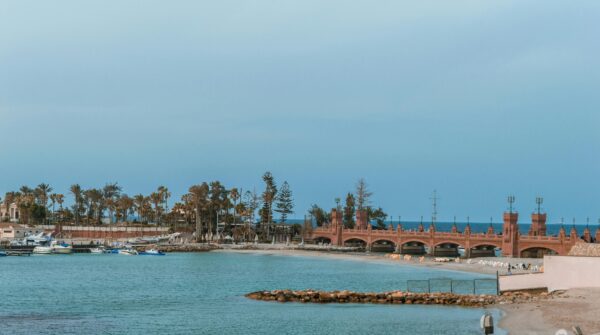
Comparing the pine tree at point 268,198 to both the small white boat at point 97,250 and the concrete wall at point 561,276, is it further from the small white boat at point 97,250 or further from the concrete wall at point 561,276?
the concrete wall at point 561,276

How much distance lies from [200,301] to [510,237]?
6923cm

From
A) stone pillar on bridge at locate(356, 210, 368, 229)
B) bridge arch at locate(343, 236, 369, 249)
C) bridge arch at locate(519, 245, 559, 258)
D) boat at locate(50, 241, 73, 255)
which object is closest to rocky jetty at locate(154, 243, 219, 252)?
boat at locate(50, 241, 73, 255)

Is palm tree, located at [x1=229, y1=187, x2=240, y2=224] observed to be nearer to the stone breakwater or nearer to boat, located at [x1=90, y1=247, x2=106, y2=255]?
boat, located at [x1=90, y1=247, x2=106, y2=255]

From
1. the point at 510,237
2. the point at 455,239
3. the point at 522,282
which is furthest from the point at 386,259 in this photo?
the point at 522,282

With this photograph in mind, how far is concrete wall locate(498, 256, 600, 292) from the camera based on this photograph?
61781 mm

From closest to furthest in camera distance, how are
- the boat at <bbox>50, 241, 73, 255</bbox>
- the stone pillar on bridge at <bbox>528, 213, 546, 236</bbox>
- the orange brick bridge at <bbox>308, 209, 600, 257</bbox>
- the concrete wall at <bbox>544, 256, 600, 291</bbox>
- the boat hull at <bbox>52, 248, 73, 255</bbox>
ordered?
the concrete wall at <bbox>544, 256, 600, 291</bbox>, the orange brick bridge at <bbox>308, 209, 600, 257</bbox>, the stone pillar on bridge at <bbox>528, 213, 546, 236</bbox>, the boat hull at <bbox>52, 248, 73, 255</bbox>, the boat at <bbox>50, 241, 73, 255</bbox>

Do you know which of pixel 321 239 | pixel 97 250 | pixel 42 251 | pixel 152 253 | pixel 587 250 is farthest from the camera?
pixel 321 239

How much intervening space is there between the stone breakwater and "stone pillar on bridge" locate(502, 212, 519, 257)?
62174mm

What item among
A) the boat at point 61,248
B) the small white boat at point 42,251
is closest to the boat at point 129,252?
the boat at point 61,248

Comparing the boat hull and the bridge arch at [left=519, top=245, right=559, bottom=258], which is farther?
the boat hull

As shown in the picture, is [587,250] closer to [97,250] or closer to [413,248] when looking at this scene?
[413,248]

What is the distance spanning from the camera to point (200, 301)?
74.1 m

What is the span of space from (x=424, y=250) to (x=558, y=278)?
10096 cm

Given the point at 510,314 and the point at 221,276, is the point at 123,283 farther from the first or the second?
the point at 510,314
